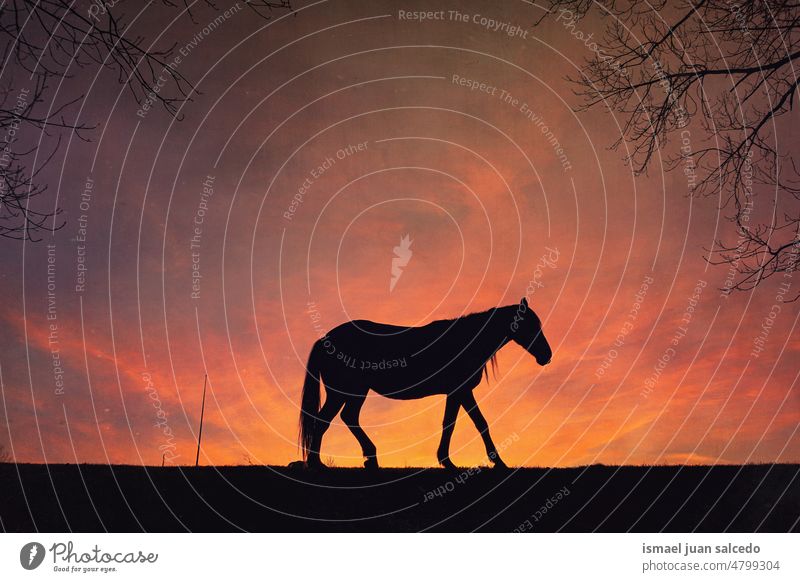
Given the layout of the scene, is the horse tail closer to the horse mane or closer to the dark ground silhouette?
the dark ground silhouette

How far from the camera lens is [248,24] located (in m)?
7.62

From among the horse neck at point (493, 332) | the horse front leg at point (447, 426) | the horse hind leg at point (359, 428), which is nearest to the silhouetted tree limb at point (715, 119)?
the horse neck at point (493, 332)

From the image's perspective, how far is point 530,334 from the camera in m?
7.39

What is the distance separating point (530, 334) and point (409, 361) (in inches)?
47.1

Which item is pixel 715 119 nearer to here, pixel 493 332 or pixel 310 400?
pixel 493 332

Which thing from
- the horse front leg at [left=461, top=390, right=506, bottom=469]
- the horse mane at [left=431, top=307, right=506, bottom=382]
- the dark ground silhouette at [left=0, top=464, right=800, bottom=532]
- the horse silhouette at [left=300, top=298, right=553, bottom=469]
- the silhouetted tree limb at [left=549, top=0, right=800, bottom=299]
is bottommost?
the dark ground silhouette at [left=0, top=464, right=800, bottom=532]

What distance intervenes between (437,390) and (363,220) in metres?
1.83

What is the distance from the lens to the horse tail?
7113 mm

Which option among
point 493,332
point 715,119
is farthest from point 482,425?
point 715,119

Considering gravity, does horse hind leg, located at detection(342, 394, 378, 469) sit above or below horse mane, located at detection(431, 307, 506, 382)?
below

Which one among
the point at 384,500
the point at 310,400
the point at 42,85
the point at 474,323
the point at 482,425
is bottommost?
the point at 384,500

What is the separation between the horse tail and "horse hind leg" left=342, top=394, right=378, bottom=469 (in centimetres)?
29

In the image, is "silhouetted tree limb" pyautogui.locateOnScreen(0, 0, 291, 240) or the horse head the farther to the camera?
the horse head

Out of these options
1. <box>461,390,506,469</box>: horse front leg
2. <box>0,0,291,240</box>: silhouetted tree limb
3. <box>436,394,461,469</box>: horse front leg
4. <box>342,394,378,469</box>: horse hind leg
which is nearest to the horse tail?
<box>342,394,378,469</box>: horse hind leg
